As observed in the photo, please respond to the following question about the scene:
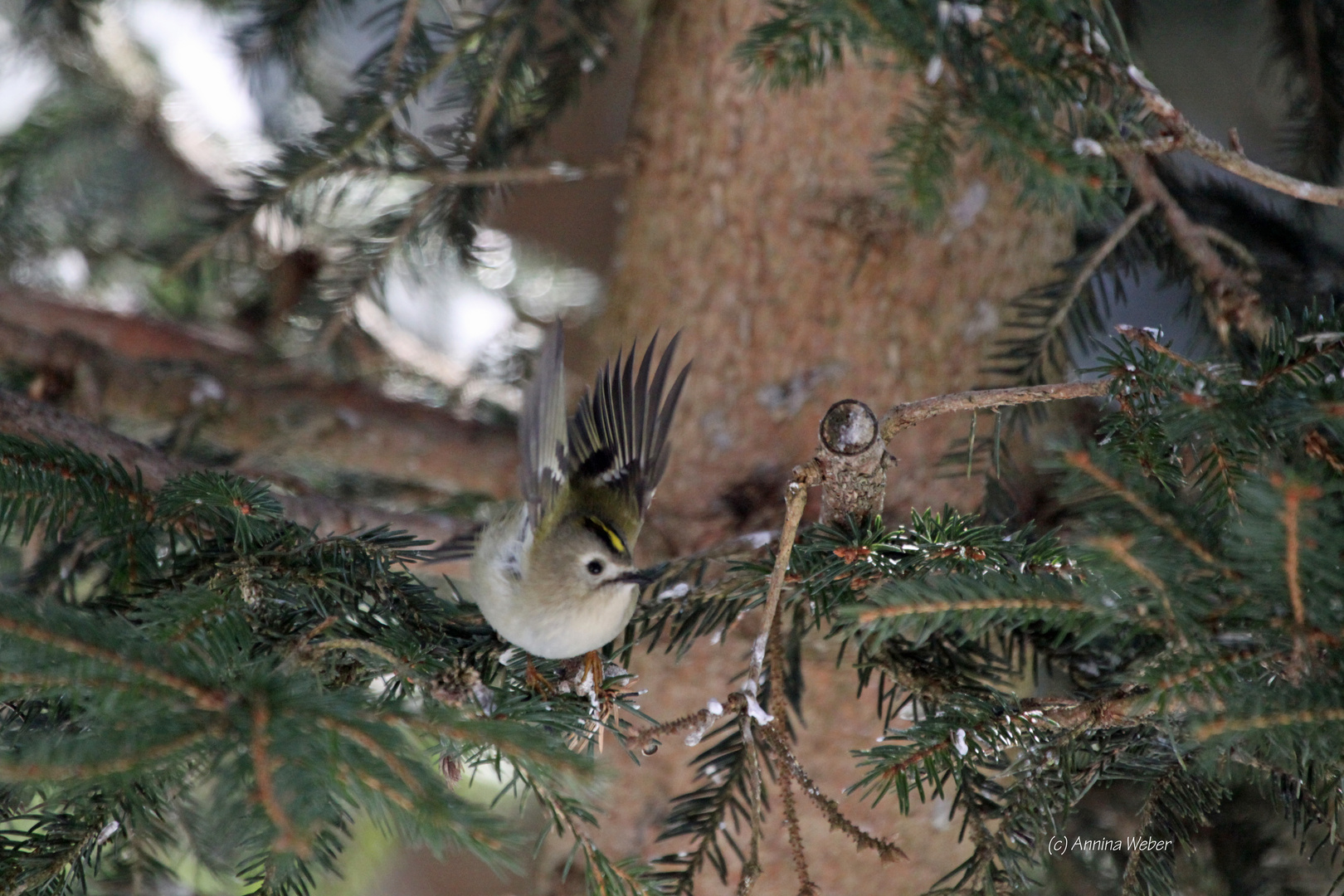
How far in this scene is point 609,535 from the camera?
141 centimetres

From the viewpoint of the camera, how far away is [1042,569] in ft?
3.27

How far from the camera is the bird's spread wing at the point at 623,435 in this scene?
4.81 feet

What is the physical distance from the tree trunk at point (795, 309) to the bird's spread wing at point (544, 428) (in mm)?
435

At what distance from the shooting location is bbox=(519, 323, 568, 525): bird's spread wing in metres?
1.30

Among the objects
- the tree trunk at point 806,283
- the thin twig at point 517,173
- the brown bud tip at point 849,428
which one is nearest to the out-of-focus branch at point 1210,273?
the tree trunk at point 806,283

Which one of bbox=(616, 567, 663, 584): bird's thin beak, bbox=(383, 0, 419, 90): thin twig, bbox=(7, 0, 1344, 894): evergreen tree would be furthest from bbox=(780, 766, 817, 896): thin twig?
bbox=(383, 0, 419, 90): thin twig

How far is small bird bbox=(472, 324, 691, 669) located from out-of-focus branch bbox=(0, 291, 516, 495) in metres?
0.62

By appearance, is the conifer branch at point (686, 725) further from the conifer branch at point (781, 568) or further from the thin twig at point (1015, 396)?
the thin twig at point (1015, 396)

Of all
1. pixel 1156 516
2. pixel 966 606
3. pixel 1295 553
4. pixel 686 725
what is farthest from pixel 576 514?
pixel 1295 553

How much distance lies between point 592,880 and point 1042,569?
0.54 metres

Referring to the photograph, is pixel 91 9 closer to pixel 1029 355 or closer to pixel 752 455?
pixel 752 455

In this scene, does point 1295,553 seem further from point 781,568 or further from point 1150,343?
point 781,568

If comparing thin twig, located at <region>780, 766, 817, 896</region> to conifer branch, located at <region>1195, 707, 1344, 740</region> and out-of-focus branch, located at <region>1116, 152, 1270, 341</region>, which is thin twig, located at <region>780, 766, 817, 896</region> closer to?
conifer branch, located at <region>1195, 707, 1344, 740</region>

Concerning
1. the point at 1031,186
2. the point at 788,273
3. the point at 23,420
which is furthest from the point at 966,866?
the point at 23,420
